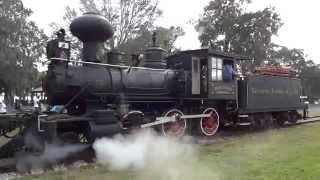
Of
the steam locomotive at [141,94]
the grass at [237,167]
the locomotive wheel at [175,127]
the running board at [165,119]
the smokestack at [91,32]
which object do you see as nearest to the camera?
the grass at [237,167]

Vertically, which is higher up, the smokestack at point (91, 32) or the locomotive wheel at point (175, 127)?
the smokestack at point (91, 32)

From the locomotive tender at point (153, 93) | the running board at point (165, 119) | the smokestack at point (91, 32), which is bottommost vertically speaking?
the running board at point (165, 119)

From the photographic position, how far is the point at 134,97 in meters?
13.0

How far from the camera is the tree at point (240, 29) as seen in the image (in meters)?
45.5

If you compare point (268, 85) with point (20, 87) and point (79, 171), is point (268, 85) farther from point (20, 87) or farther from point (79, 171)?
point (20, 87)

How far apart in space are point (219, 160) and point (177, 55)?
20.3 ft

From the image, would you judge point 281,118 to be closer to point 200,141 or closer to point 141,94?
point 200,141

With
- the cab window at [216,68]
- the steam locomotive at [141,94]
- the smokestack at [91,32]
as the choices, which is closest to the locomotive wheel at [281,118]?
the steam locomotive at [141,94]

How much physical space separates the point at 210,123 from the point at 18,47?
29950 millimetres

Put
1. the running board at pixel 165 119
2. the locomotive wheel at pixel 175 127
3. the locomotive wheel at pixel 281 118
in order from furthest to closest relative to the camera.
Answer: the locomotive wheel at pixel 281 118 → the locomotive wheel at pixel 175 127 → the running board at pixel 165 119

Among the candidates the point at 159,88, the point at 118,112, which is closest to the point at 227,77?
the point at 159,88

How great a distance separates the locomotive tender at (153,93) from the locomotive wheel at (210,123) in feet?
0.11

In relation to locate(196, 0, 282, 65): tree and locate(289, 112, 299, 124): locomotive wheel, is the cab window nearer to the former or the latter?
locate(289, 112, 299, 124): locomotive wheel

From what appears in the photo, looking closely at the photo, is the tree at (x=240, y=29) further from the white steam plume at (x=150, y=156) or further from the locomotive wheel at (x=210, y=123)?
the white steam plume at (x=150, y=156)
